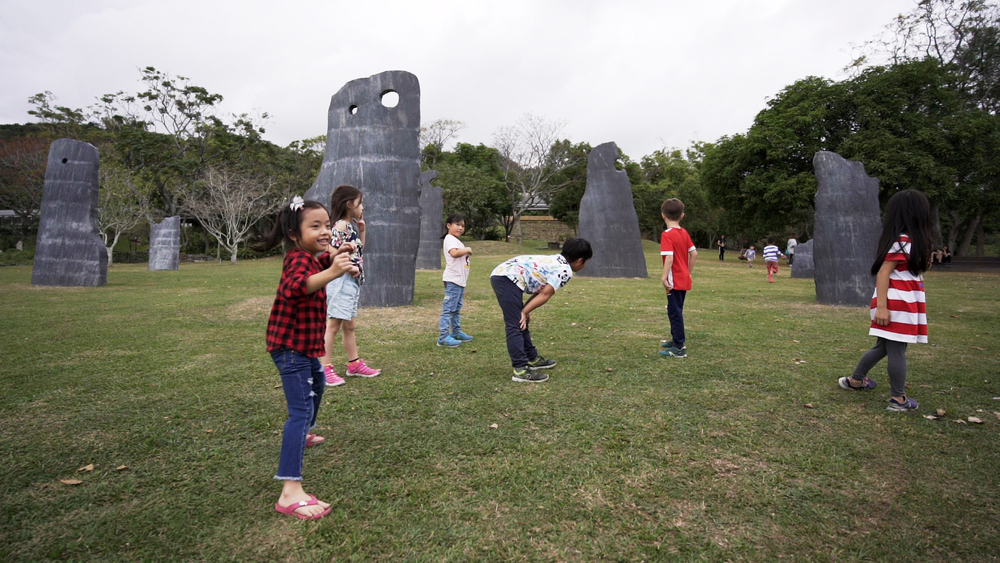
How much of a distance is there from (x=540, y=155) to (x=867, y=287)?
3099 centimetres

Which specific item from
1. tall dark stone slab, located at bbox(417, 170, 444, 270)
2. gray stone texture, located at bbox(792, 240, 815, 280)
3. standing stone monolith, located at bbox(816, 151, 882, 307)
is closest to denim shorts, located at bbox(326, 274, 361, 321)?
standing stone monolith, located at bbox(816, 151, 882, 307)

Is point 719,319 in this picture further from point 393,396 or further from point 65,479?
point 65,479

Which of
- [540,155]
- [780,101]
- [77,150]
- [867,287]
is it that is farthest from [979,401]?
[540,155]

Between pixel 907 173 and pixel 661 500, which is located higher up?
pixel 907 173

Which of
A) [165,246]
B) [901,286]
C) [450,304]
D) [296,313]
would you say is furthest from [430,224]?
[296,313]

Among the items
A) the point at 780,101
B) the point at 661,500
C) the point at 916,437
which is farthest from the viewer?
the point at 780,101

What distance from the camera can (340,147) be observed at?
9.06 m

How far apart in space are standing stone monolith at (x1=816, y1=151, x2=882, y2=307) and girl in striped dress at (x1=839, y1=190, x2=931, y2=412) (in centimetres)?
586

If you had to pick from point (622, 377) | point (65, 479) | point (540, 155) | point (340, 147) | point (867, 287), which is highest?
point (540, 155)

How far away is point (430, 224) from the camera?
63.1ft

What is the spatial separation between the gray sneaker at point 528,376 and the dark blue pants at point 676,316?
159 centimetres

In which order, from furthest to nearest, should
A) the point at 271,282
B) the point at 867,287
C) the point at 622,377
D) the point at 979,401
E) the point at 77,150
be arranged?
the point at 271,282 < the point at 77,150 < the point at 867,287 < the point at 622,377 < the point at 979,401

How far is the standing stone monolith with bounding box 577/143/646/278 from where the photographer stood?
15.1m

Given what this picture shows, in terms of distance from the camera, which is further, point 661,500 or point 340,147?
point 340,147
